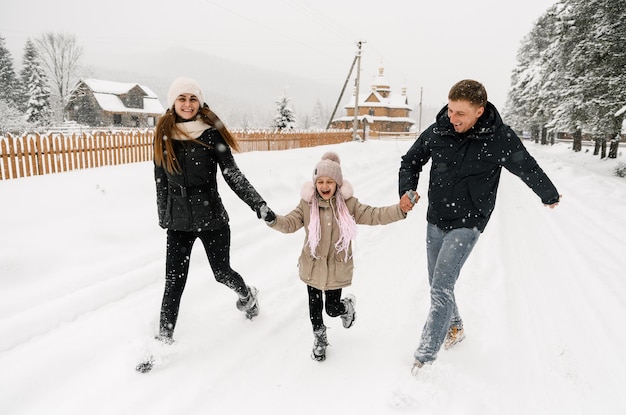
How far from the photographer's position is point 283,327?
11.9ft

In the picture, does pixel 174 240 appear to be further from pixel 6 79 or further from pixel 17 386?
pixel 6 79

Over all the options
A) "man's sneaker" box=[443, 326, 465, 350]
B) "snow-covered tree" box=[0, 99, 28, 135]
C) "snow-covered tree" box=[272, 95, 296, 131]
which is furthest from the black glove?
"snow-covered tree" box=[0, 99, 28, 135]

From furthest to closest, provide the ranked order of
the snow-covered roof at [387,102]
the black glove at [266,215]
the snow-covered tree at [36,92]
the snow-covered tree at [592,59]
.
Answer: the snow-covered roof at [387,102]
the snow-covered tree at [36,92]
the snow-covered tree at [592,59]
the black glove at [266,215]

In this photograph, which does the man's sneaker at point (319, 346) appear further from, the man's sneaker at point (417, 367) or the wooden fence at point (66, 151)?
the wooden fence at point (66, 151)

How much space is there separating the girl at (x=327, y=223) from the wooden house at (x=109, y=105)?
51.9 meters

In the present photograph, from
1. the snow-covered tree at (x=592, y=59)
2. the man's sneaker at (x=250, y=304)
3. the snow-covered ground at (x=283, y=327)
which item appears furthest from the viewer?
the snow-covered tree at (x=592, y=59)

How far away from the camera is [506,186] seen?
39.6 ft

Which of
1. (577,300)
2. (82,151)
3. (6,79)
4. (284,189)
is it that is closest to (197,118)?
(577,300)

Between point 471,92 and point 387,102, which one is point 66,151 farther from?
point 387,102

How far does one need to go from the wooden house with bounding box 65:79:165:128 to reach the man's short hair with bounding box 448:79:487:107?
173 feet

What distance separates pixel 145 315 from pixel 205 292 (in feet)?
2.44

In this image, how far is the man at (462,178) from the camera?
2564 millimetres

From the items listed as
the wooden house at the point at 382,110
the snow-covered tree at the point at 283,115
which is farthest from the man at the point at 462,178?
the wooden house at the point at 382,110

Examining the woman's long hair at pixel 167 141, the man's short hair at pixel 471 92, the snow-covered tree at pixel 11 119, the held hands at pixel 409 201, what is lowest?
the held hands at pixel 409 201
